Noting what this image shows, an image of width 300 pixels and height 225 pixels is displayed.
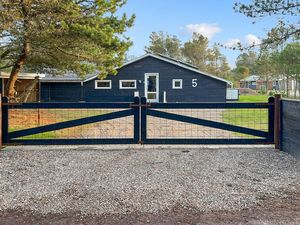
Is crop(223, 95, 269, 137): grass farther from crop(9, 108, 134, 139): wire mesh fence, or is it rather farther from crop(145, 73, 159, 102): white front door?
crop(145, 73, 159, 102): white front door

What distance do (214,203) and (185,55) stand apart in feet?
168

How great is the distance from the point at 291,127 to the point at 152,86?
1976 centimetres

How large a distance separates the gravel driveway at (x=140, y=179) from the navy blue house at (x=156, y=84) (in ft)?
61.3

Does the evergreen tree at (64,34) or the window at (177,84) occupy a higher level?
the evergreen tree at (64,34)

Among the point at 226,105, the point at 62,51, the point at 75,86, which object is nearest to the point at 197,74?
the point at 75,86

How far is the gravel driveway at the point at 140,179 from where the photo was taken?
380cm

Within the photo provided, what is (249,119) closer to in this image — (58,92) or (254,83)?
(58,92)

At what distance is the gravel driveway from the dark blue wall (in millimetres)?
231

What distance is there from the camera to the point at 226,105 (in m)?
6.95

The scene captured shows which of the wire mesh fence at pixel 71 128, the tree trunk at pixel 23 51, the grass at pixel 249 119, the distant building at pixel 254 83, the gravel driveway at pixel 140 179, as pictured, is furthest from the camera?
the distant building at pixel 254 83

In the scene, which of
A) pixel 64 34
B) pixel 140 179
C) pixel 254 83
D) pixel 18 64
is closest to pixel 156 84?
pixel 18 64

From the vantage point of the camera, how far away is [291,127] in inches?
247

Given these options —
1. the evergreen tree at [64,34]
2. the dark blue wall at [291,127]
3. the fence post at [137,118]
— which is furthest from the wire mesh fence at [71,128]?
the dark blue wall at [291,127]

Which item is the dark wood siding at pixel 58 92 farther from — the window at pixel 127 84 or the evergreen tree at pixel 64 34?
the evergreen tree at pixel 64 34
